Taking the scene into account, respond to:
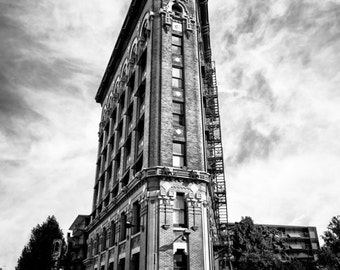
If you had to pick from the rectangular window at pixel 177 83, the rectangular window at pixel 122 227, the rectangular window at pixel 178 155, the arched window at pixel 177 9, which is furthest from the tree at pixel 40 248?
the arched window at pixel 177 9

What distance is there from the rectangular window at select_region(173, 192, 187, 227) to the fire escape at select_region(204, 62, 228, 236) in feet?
55.8

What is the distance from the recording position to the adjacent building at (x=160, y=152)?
1007 inches

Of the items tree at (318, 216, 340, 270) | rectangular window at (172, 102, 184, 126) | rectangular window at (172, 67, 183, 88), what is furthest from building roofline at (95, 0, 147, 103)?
tree at (318, 216, 340, 270)

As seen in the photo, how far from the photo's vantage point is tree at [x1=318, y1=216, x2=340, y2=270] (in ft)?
134

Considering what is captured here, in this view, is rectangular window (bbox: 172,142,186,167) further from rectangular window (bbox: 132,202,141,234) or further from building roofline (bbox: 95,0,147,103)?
building roofline (bbox: 95,0,147,103)

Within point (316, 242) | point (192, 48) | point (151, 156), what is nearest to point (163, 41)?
point (192, 48)

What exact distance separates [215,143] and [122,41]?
64.0 feet

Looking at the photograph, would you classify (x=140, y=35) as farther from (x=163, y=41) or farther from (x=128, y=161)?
(x=128, y=161)

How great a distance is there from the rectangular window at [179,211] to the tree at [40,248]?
3887 centimetres

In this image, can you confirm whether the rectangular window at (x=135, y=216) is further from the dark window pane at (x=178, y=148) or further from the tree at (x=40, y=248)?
the tree at (x=40, y=248)

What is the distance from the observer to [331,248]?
42.2 meters

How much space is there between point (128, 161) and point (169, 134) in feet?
28.5

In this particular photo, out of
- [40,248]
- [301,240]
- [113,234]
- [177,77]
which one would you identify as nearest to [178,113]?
[177,77]

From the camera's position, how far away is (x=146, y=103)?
1252 inches
